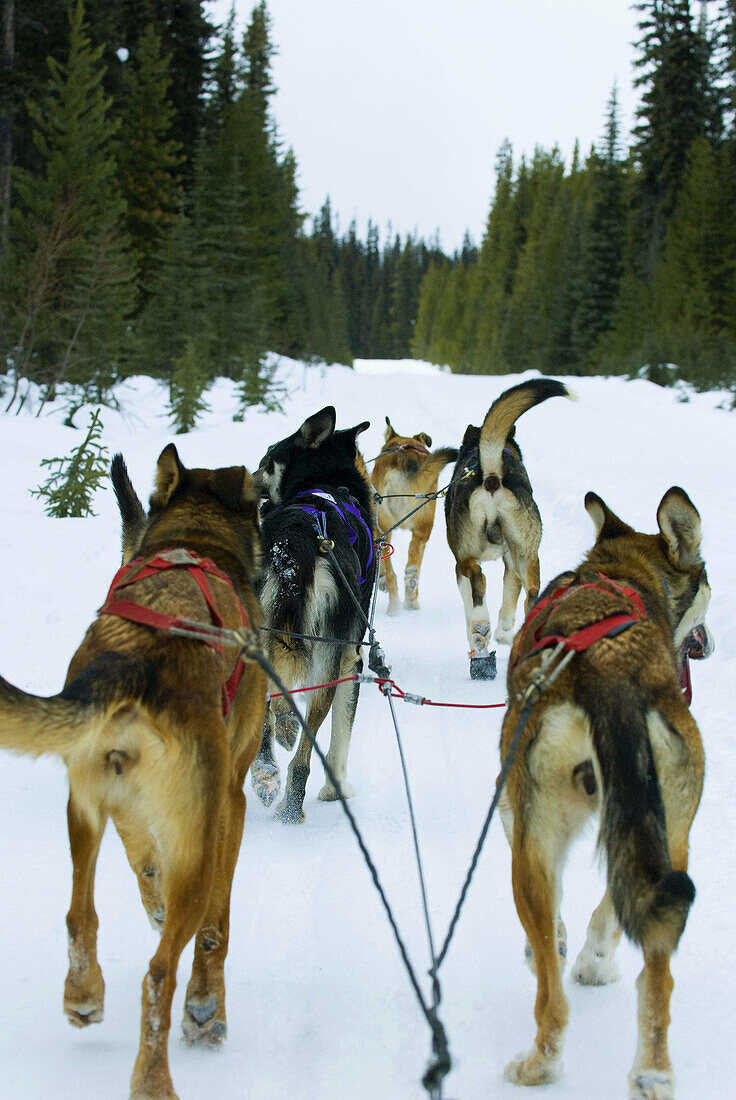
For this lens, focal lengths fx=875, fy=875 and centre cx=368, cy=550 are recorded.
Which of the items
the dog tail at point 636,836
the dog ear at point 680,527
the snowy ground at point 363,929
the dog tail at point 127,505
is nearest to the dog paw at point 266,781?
the snowy ground at point 363,929

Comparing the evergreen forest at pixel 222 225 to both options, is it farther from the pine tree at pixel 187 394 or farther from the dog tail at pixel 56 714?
the dog tail at pixel 56 714

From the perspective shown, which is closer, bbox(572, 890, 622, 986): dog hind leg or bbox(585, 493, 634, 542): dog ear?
bbox(572, 890, 622, 986): dog hind leg

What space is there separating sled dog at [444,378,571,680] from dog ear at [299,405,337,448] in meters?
1.48

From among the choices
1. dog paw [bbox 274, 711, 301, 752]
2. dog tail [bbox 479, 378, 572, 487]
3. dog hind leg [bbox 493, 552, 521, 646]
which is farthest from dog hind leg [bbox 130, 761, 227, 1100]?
dog hind leg [bbox 493, 552, 521, 646]

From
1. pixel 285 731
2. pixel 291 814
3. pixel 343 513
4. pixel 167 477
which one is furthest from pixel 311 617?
pixel 167 477

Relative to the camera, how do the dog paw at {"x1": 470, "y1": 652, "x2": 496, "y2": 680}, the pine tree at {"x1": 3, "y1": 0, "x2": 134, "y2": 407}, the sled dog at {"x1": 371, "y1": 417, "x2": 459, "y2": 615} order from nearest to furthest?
the dog paw at {"x1": 470, "y1": 652, "x2": 496, "y2": 680}, the sled dog at {"x1": 371, "y1": 417, "x2": 459, "y2": 615}, the pine tree at {"x1": 3, "y1": 0, "x2": 134, "y2": 407}

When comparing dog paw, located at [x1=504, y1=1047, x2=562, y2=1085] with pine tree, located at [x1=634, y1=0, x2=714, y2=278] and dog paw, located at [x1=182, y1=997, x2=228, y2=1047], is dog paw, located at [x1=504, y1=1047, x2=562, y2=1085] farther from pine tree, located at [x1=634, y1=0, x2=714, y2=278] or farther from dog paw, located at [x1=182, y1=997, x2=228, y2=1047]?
pine tree, located at [x1=634, y1=0, x2=714, y2=278]

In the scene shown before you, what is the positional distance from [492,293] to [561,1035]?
2885 inches

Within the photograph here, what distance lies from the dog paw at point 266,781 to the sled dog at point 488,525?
243cm

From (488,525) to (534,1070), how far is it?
448cm

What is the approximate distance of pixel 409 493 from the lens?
29.2 feet

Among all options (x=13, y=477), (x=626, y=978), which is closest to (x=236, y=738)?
(x=626, y=978)

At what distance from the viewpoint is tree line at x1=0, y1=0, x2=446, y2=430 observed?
56.4 ft

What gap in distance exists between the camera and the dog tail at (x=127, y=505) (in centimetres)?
340
